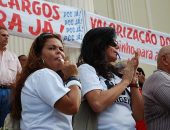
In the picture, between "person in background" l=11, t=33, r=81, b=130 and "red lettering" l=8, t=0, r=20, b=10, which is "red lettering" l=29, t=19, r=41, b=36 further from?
"person in background" l=11, t=33, r=81, b=130

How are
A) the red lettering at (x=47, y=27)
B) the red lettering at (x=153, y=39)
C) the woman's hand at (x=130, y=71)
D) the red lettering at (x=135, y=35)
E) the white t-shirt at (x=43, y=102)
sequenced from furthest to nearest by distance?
1. the red lettering at (x=153, y=39)
2. the red lettering at (x=135, y=35)
3. the red lettering at (x=47, y=27)
4. the woman's hand at (x=130, y=71)
5. the white t-shirt at (x=43, y=102)

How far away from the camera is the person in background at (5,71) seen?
13.1 feet

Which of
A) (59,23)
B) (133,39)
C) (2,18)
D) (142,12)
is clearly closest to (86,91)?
(2,18)

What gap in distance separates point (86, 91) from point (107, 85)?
16 centimetres

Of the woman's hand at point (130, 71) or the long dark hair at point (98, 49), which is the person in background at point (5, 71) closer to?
the long dark hair at point (98, 49)

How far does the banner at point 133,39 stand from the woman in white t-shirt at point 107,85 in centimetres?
279

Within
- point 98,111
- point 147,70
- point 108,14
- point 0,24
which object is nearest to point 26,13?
point 0,24

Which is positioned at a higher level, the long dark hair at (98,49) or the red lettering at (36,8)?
the red lettering at (36,8)

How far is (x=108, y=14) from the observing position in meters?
8.34

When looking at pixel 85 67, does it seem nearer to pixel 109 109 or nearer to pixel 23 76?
pixel 109 109

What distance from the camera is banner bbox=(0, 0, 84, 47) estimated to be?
4.66m

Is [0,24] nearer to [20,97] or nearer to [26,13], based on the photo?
[26,13]

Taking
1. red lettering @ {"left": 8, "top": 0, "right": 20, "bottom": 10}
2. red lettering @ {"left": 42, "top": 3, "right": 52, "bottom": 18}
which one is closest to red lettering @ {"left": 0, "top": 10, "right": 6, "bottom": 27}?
red lettering @ {"left": 8, "top": 0, "right": 20, "bottom": 10}

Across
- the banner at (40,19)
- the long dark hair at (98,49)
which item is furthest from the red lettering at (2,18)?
the long dark hair at (98,49)
